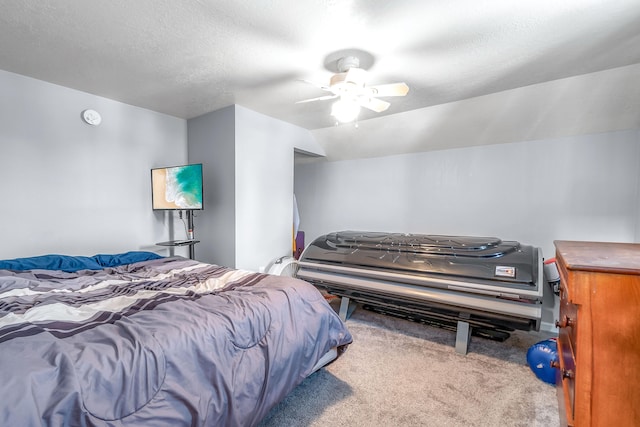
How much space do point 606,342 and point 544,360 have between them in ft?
4.20

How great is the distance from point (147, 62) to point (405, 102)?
2276 mm

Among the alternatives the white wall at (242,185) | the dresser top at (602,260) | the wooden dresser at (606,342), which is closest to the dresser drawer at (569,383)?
the wooden dresser at (606,342)

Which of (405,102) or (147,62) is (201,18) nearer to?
(147,62)

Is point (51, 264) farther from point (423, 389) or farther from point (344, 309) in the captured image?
point (423, 389)

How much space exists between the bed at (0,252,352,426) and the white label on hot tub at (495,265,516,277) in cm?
131

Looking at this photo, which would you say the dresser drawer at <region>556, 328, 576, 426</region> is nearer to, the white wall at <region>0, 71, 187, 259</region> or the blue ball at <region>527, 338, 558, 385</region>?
the blue ball at <region>527, 338, 558, 385</region>

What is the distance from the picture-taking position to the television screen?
2.82m

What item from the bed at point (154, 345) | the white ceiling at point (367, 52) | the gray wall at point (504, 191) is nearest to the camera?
the bed at point (154, 345)

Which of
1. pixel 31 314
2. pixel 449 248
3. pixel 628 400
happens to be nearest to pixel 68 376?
pixel 31 314

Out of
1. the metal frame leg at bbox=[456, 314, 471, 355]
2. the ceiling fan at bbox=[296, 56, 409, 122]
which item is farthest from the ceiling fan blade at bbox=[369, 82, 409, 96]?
the metal frame leg at bbox=[456, 314, 471, 355]

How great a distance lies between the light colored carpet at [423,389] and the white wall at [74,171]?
8.02 feet

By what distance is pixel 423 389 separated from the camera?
1.88 m

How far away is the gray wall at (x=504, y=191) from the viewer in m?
2.58

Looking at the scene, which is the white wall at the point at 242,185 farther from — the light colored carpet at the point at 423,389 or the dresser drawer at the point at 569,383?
the dresser drawer at the point at 569,383
